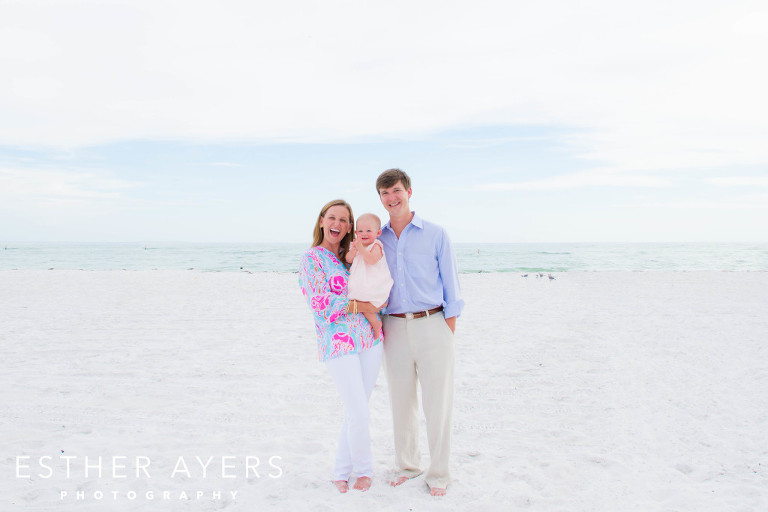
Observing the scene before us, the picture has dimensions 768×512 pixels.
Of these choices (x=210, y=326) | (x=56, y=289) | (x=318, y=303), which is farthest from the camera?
(x=56, y=289)

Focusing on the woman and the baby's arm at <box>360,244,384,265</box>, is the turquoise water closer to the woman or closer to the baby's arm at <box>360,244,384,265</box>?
the woman

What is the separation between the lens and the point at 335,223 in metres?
3.14

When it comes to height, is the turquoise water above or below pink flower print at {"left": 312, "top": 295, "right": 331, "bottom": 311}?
below

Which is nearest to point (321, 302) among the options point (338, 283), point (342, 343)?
point (338, 283)

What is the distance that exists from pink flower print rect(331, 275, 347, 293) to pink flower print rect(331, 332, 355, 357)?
0.27 m

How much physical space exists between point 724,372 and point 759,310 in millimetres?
5784

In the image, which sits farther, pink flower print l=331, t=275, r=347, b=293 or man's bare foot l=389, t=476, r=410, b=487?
man's bare foot l=389, t=476, r=410, b=487

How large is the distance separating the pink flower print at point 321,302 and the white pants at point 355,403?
328 mm

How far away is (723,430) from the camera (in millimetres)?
4172

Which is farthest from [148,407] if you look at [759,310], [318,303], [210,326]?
[759,310]

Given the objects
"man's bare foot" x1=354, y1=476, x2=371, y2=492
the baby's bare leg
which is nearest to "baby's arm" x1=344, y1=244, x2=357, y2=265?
the baby's bare leg

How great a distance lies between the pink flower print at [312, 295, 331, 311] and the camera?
3031mm

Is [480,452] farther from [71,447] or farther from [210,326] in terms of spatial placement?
[210,326]

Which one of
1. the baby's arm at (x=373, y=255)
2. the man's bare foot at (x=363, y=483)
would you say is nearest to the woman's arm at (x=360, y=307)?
the baby's arm at (x=373, y=255)
